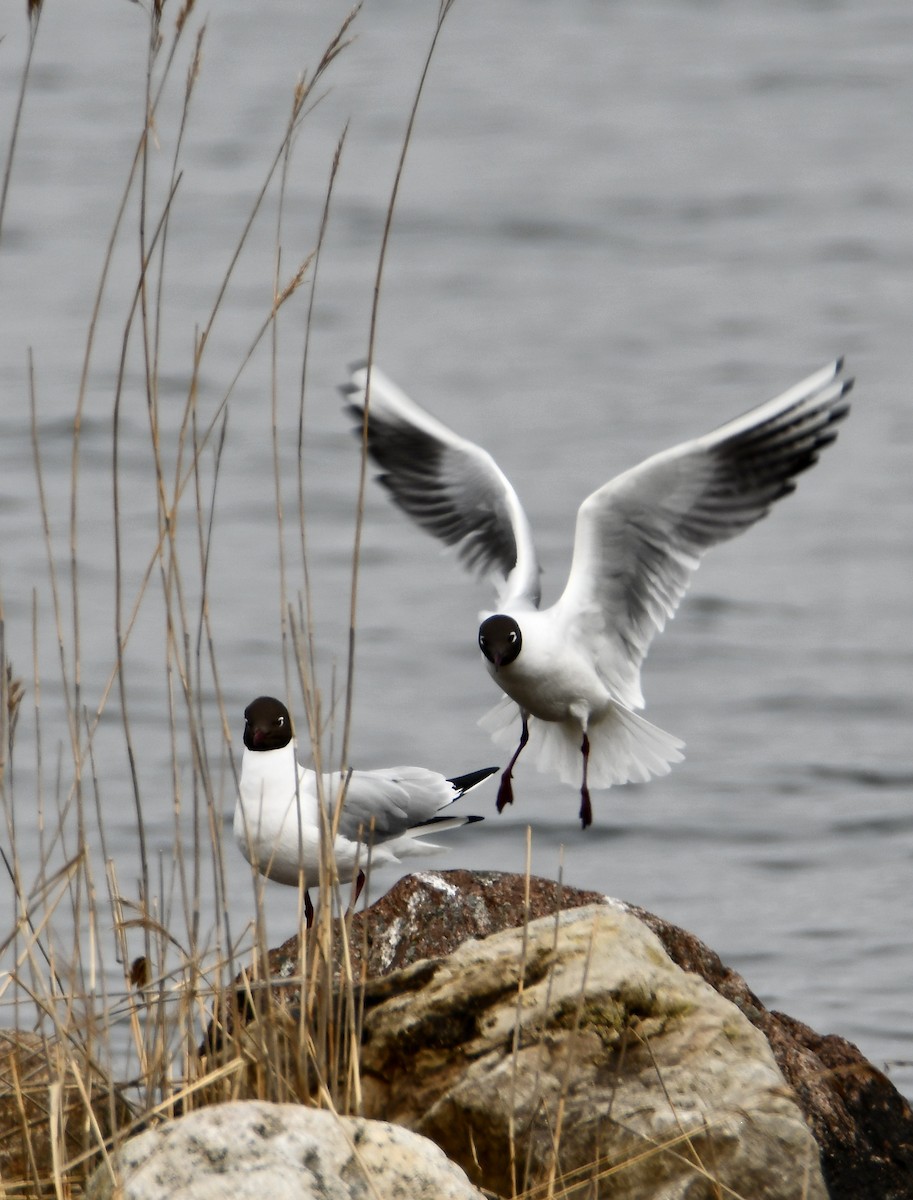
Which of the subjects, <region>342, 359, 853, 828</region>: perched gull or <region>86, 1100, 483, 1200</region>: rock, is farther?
<region>342, 359, 853, 828</region>: perched gull

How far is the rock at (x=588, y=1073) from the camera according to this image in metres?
3.80

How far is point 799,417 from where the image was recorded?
7035mm

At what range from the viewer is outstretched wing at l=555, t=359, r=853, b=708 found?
23.0 feet

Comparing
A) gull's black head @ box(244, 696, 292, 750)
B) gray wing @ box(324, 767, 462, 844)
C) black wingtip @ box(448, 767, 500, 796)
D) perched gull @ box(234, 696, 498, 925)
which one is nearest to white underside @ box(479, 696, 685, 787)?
black wingtip @ box(448, 767, 500, 796)

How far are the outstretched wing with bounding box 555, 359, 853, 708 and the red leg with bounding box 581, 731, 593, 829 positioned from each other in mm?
487

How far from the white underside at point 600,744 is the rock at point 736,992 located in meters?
2.89

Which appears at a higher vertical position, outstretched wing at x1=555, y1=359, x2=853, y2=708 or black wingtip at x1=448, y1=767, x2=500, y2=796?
outstretched wing at x1=555, y1=359, x2=853, y2=708

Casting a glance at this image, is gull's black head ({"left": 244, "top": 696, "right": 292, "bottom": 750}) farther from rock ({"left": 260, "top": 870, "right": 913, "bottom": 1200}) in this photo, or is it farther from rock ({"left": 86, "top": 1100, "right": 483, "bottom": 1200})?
rock ({"left": 86, "top": 1100, "right": 483, "bottom": 1200})

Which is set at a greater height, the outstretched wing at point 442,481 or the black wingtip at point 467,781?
the outstretched wing at point 442,481

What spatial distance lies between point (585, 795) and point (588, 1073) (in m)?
3.70

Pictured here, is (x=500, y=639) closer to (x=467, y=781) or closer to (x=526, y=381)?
(x=467, y=781)

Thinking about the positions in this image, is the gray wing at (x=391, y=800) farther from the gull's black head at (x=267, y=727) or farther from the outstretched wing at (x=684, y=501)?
the outstretched wing at (x=684, y=501)

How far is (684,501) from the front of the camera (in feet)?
23.6

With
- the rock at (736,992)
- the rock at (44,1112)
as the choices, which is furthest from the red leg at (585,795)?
the rock at (44,1112)
